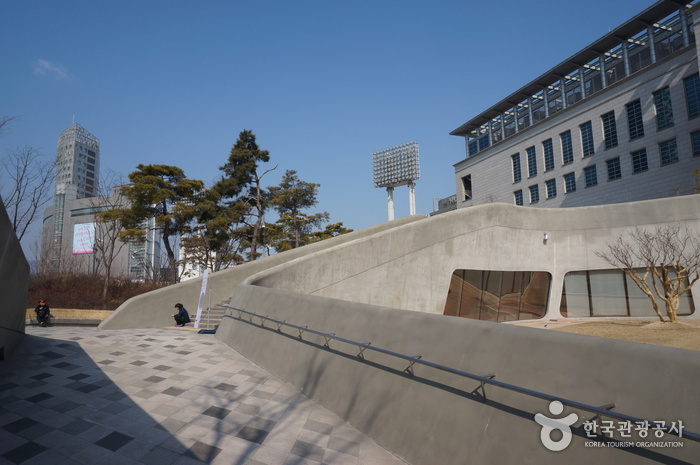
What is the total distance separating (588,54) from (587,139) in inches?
368

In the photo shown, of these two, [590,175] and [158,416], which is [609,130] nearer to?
[590,175]

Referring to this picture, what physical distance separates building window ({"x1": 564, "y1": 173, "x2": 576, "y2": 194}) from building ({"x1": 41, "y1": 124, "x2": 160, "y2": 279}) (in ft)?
124

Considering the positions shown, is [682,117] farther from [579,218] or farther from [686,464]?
[686,464]

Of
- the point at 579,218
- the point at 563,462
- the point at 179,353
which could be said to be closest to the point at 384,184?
the point at 579,218

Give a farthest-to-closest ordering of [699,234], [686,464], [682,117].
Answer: [682,117] < [699,234] < [686,464]

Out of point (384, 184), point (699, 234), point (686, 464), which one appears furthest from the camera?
point (384, 184)

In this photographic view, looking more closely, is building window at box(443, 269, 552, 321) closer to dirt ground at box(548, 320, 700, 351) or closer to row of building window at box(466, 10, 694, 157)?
dirt ground at box(548, 320, 700, 351)

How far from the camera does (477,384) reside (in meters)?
4.01

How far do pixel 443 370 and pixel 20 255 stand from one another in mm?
8327

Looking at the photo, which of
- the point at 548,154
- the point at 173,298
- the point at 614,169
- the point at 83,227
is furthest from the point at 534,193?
the point at 83,227

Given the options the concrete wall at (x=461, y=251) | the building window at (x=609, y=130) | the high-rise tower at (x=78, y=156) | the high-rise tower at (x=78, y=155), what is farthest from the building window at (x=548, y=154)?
the high-rise tower at (x=78, y=155)

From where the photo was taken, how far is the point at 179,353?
9.11m

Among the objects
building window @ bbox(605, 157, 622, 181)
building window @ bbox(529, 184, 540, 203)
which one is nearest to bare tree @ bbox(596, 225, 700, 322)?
building window @ bbox(605, 157, 622, 181)

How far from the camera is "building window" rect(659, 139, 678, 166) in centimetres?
2862
